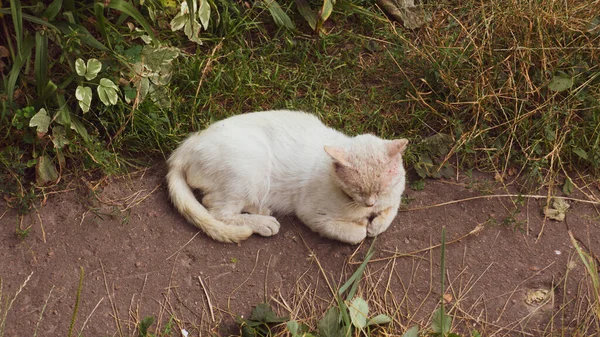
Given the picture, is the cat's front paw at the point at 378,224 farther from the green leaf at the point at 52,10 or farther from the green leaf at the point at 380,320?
the green leaf at the point at 52,10

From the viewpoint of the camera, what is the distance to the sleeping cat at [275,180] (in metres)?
3.55

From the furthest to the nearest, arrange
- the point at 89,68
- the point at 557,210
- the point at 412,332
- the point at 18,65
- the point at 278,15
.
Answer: the point at 278,15, the point at 557,210, the point at 18,65, the point at 89,68, the point at 412,332

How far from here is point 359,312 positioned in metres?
3.21

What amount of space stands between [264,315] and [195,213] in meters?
0.71

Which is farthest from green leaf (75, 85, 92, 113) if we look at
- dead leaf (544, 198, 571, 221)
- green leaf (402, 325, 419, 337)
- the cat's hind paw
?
dead leaf (544, 198, 571, 221)

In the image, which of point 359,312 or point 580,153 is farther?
point 580,153

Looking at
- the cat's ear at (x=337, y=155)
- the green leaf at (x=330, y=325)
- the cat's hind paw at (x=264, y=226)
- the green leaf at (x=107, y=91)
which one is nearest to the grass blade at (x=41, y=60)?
the green leaf at (x=107, y=91)

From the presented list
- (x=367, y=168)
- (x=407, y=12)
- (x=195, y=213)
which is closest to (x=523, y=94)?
(x=407, y=12)

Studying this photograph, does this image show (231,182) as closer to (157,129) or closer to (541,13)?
(157,129)

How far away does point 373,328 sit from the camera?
3295mm

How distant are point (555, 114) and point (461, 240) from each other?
3.31 feet

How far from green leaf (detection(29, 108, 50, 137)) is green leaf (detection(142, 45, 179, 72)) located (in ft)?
2.05

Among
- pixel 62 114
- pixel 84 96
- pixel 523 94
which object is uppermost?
pixel 523 94

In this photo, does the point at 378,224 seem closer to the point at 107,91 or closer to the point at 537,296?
the point at 537,296
